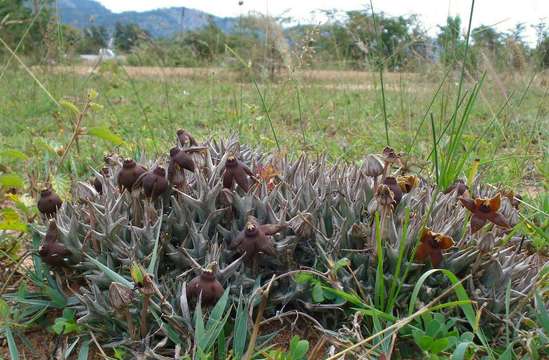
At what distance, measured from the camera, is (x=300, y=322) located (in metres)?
1.77

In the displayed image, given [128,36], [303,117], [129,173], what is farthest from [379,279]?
[128,36]

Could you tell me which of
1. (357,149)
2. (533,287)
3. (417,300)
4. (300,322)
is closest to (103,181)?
(300,322)

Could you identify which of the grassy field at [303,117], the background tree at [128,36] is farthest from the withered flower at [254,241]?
the background tree at [128,36]

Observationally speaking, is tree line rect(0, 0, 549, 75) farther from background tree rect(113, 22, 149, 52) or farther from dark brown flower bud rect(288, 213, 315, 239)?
dark brown flower bud rect(288, 213, 315, 239)

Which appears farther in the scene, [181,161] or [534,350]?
[181,161]

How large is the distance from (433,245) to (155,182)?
0.88m

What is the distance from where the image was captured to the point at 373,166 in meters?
1.84

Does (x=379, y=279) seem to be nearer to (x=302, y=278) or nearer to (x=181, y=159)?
(x=302, y=278)

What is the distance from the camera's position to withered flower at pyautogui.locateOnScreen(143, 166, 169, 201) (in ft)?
5.85

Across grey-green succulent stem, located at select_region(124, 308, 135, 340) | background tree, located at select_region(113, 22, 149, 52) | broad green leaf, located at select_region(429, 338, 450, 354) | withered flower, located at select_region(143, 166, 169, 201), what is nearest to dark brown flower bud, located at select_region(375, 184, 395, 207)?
broad green leaf, located at select_region(429, 338, 450, 354)

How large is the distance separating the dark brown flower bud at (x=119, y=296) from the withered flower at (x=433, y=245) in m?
0.86

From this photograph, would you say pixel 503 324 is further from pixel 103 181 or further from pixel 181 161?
pixel 103 181

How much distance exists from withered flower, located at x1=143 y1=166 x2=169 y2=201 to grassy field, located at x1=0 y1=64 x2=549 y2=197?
0.86 meters

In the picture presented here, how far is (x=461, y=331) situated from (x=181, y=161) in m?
1.02
